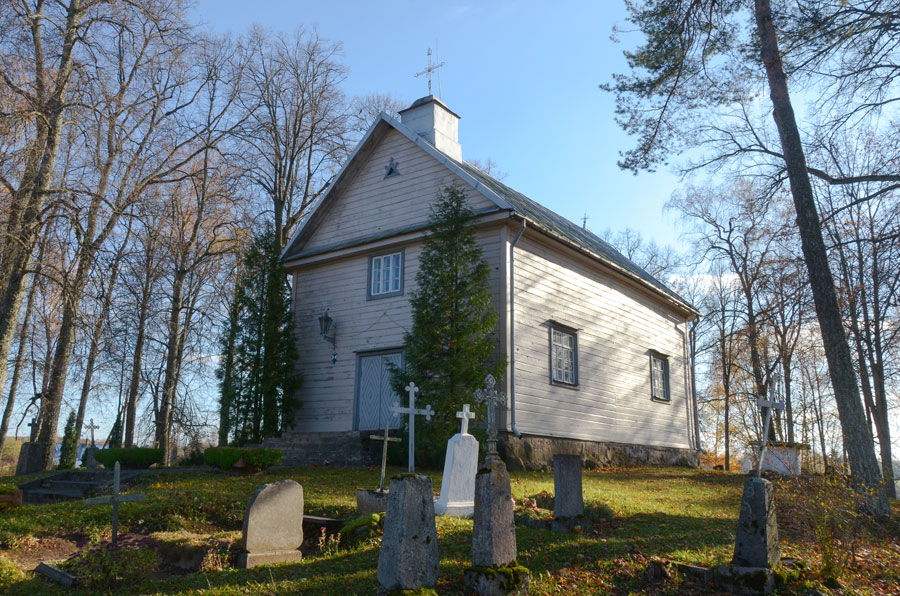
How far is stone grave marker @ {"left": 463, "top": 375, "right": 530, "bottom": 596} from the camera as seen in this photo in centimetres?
602

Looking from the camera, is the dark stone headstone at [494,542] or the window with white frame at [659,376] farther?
the window with white frame at [659,376]

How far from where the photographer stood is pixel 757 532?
6.73 metres

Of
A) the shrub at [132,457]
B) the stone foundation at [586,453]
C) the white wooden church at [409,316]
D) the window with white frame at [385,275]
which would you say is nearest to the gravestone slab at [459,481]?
the white wooden church at [409,316]

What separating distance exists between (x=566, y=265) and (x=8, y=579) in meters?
13.8

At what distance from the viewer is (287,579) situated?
22.5 feet

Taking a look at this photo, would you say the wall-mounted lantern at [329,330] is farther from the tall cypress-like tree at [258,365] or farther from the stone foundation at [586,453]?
the stone foundation at [586,453]

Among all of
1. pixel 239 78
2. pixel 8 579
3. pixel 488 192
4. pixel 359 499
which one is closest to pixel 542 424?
pixel 488 192

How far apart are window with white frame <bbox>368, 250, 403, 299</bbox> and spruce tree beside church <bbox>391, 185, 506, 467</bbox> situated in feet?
6.01

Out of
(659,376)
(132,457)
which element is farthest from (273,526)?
(659,376)

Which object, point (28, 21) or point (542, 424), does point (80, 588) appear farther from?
point (28, 21)

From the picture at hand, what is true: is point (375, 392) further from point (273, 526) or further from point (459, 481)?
point (273, 526)

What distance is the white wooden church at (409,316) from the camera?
52.2 feet

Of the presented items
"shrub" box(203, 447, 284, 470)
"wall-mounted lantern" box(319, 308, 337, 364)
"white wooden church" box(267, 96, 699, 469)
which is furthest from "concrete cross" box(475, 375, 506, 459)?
"wall-mounted lantern" box(319, 308, 337, 364)

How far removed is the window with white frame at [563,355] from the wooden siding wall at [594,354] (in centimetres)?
17
